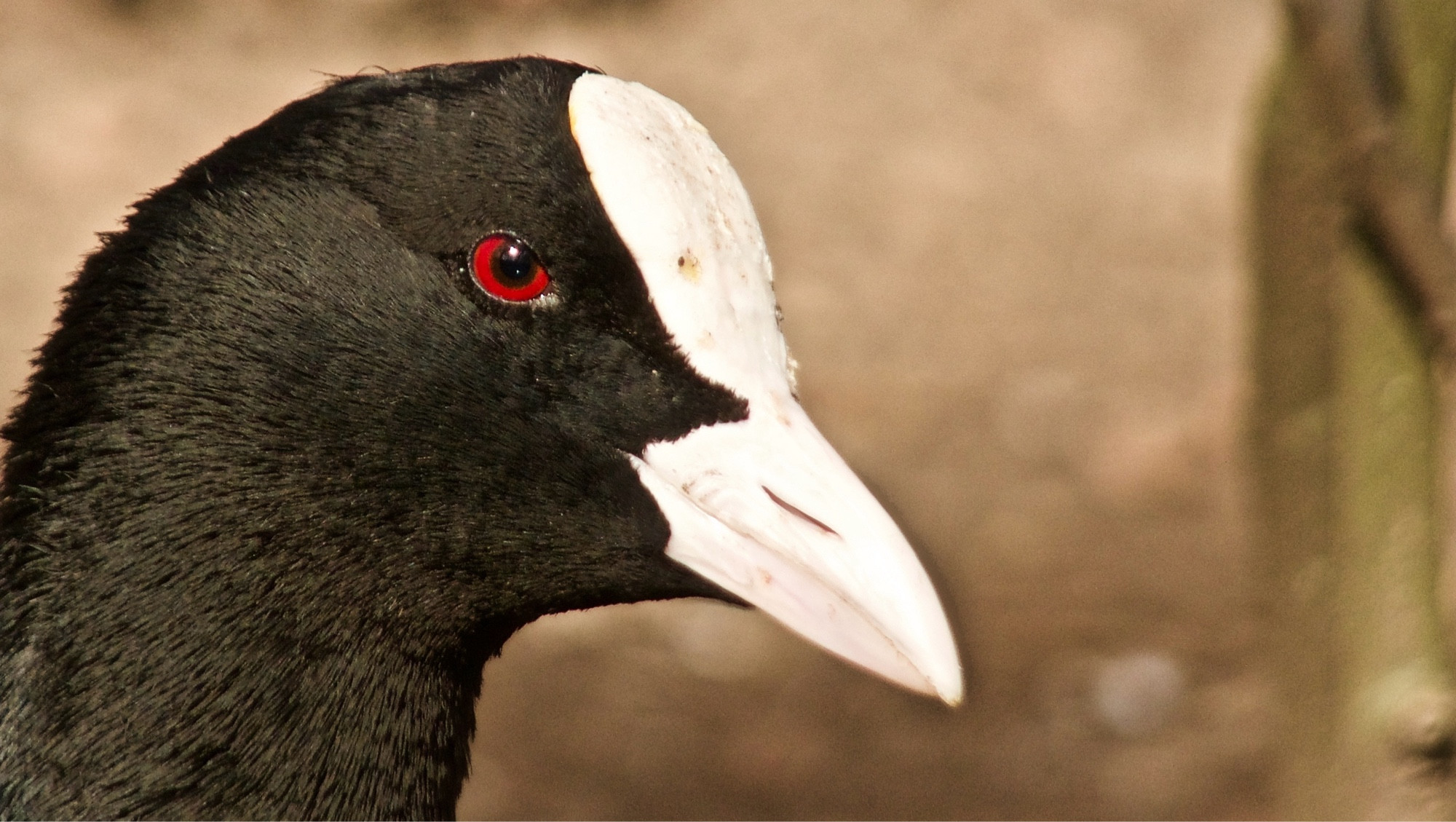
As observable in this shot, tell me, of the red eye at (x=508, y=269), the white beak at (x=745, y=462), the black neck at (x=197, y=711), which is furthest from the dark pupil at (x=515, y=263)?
the black neck at (x=197, y=711)

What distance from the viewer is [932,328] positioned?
859cm

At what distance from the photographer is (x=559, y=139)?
243 centimetres

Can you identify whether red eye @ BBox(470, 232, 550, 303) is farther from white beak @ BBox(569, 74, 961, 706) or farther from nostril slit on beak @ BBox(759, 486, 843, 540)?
nostril slit on beak @ BBox(759, 486, 843, 540)

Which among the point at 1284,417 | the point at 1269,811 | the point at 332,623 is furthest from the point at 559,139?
the point at 1269,811

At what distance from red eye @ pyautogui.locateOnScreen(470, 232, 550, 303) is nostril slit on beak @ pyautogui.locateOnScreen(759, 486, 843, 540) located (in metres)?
0.48

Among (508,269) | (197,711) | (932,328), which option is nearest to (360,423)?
(508,269)

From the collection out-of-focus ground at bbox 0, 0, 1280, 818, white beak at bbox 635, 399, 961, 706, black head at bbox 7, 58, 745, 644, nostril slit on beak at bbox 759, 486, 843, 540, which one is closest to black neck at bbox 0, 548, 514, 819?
black head at bbox 7, 58, 745, 644

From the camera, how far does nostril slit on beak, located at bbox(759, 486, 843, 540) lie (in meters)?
2.32

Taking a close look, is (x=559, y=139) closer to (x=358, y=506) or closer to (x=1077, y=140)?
(x=358, y=506)

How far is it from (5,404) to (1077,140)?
20.6 ft

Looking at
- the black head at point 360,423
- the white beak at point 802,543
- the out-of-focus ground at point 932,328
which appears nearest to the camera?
the white beak at point 802,543

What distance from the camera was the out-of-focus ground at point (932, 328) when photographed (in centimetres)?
654

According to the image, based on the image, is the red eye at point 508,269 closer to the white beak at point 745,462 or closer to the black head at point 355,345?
the black head at point 355,345

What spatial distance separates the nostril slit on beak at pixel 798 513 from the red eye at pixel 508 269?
18.9 inches
